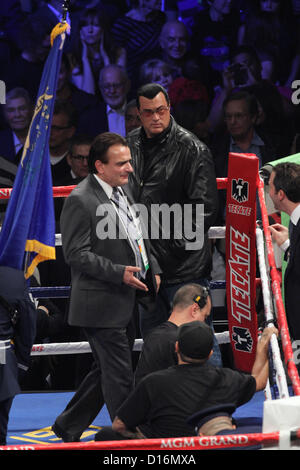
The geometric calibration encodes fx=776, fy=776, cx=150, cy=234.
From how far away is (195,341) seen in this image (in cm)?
281

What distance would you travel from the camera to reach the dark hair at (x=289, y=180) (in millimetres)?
3865

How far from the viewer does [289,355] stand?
2.97 meters

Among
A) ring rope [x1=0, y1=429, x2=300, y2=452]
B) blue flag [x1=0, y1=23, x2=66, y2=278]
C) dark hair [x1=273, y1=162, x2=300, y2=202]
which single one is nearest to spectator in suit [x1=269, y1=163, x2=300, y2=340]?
dark hair [x1=273, y1=162, x2=300, y2=202]

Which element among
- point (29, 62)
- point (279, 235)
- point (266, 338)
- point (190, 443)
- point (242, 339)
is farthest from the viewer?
point (29, 62)

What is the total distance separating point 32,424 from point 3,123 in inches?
130

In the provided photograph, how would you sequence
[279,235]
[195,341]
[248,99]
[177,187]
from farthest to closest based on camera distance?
[248,99] < [279,235] < [177,187] < [195,341]

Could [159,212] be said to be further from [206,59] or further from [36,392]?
[206,59]

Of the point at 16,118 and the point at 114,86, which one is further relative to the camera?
the point at 16,118

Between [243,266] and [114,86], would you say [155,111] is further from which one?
[114,86]

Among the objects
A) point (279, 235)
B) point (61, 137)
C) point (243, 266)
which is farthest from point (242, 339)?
point (61, 137)

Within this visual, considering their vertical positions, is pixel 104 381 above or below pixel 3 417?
above

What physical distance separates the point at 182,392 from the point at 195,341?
0.63 feet

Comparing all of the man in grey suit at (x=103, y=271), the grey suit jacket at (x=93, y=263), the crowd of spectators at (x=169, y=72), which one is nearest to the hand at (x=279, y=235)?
the man in grey suit at (x=103, y=271)
